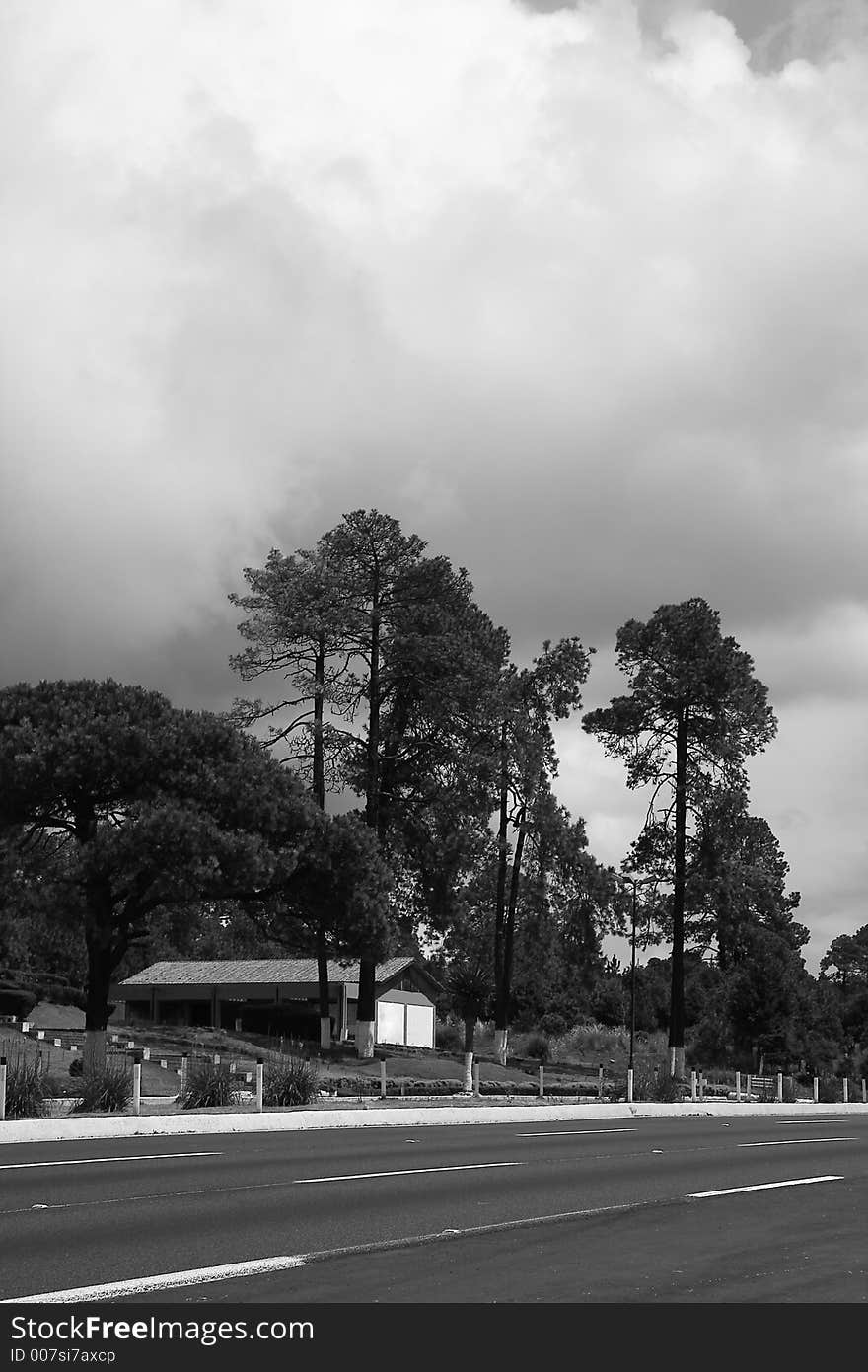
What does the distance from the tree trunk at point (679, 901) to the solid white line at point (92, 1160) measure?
117 feet

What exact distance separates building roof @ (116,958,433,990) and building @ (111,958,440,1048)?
0.14 feet

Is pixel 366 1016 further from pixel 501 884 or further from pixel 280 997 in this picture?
pixel 280 997

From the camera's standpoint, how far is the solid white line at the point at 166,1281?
8383 mm

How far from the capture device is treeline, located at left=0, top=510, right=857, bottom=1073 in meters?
37.9

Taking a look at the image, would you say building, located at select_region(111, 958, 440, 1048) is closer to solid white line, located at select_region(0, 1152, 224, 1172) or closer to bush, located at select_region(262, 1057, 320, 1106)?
bush, located at select_region(262, 1057, 320, 1106)

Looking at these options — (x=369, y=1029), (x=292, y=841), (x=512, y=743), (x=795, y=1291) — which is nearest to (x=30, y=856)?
(x=292, y=841)

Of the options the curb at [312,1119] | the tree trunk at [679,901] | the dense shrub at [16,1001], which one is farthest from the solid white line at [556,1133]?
the dense shrub at [16,1001]

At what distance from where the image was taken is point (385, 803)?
5075cm

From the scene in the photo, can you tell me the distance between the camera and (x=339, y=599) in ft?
167

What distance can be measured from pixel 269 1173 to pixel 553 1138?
7599 millimetres

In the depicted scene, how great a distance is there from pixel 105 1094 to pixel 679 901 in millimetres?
31809

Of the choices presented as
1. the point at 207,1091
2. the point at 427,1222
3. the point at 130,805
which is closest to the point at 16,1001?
the point at 130,805

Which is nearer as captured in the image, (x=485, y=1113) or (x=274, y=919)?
(x=485, y=1113)
